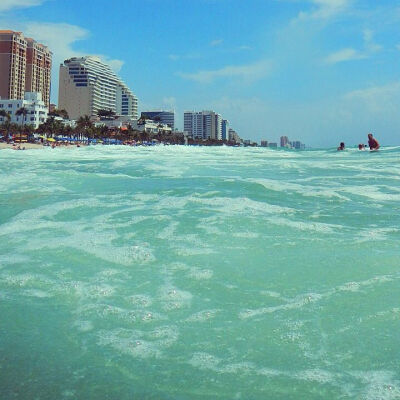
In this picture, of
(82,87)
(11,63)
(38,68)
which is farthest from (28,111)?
(82,87)

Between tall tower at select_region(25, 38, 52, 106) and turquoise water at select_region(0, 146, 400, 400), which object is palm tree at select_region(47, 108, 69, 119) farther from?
turquoise water at select_region(0, 146, 400, 400)

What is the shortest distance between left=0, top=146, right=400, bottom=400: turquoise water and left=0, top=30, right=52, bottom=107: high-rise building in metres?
120

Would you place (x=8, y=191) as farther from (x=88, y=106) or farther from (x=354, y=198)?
(x=88, y=106)

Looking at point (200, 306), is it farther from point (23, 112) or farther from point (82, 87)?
point (82, 87)

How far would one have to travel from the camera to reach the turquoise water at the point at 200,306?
2568mm

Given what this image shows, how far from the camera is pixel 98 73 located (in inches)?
6156

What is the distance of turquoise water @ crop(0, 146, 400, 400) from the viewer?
257 centimetres

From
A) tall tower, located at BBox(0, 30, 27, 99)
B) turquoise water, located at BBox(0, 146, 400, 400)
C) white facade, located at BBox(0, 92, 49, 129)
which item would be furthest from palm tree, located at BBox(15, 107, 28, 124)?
turquoise water, located at BBox(0, 146, 400, 400)

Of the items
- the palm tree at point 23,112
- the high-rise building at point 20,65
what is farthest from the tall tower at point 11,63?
the palm tree at point 23,112

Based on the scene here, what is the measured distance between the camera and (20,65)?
117 meters

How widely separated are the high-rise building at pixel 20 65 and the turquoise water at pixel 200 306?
120 m

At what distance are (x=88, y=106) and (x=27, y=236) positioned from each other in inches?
5974

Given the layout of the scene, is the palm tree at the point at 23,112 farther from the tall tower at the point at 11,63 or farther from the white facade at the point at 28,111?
the tall tower at the point at 11,63

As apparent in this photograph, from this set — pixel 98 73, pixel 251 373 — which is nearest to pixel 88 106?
pixel 98 73
